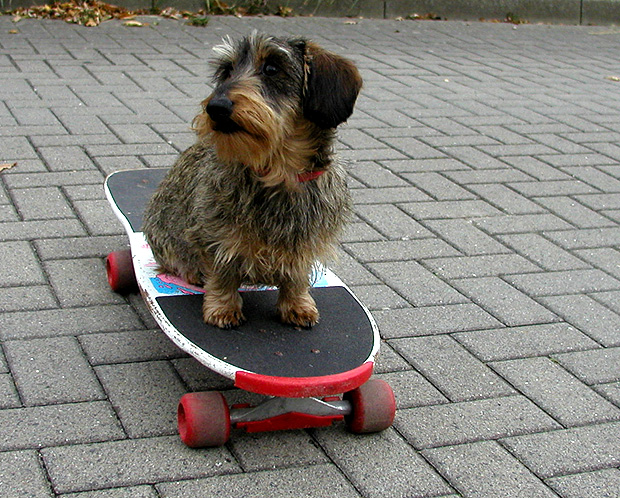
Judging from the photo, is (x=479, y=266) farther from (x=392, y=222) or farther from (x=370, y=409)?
(x=370, y=409)

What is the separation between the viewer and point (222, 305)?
311cm

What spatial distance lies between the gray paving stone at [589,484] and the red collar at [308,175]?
1306 millimetres

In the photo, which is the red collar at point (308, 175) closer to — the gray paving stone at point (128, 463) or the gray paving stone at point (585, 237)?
the gray paving stone at point (128, 463)

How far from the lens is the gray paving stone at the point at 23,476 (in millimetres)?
2477

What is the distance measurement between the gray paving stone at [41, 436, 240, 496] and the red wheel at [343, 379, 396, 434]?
1.50 ft

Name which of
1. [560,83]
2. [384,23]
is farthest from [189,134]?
[384,23]

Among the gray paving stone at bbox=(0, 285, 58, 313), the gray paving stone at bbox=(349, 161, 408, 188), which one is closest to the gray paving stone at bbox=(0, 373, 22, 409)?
the gray paving stone at bbox=(0, 285, 58, 313)

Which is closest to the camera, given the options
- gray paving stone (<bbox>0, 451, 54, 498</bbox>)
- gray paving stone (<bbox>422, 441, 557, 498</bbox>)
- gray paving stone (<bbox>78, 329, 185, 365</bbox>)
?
gray paving stone (<bbox>0, 451, 54, 498</bbox>)

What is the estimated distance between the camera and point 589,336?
12.3ft

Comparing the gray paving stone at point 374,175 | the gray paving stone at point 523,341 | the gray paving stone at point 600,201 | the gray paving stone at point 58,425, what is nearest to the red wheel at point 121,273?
the gray paving stone at point 58,425

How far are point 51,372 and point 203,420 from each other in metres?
0.75

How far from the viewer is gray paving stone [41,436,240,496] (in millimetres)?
2561

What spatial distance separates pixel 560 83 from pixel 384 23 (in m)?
2.79

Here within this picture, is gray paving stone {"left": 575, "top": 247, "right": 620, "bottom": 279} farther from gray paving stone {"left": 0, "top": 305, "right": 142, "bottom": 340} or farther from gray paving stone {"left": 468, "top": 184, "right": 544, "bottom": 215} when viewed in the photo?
gray paving stone {"left": 0, "top": 305, "right": 142, "bottom": 340}
